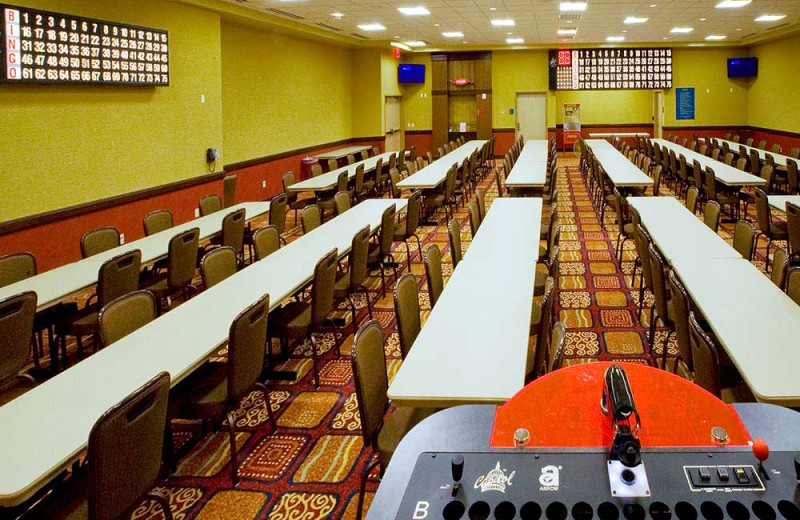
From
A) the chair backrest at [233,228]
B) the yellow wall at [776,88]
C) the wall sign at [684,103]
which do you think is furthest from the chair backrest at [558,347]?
the wall sign at [684,103]

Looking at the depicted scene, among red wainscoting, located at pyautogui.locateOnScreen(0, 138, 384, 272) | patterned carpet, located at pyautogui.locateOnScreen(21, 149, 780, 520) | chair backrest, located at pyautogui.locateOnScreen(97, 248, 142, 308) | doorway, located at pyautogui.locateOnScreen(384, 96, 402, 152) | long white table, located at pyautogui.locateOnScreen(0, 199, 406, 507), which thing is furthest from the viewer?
doorway, located at pyautogui.locateOnScreen(384, 96, 402, 152)

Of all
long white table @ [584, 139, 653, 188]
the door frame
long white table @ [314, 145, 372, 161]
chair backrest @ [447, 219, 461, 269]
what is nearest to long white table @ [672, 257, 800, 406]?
chair backrest @ [447, 219, 461, 269]

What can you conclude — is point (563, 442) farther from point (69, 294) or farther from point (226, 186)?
point (226, 186)

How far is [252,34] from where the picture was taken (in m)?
13.3

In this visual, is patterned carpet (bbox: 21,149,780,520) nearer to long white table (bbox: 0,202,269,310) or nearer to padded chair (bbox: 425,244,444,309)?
padded chair (bbox: 425,244,444,309)

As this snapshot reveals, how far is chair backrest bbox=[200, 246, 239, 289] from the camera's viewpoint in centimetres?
489

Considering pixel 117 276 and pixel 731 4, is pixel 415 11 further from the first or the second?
pixel 117 276

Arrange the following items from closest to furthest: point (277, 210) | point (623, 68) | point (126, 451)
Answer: point (126, 451)
point (277, 210)
point (623, 68)

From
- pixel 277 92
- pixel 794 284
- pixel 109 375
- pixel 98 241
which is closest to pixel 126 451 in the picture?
pixel 109 375

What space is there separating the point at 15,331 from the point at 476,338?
9.01 feet

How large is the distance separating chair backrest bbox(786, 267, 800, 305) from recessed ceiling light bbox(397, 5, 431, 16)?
9241mm

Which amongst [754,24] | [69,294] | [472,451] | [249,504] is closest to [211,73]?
[69,294]

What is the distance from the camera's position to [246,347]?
3.57 meters

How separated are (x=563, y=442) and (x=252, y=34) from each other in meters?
13.4
